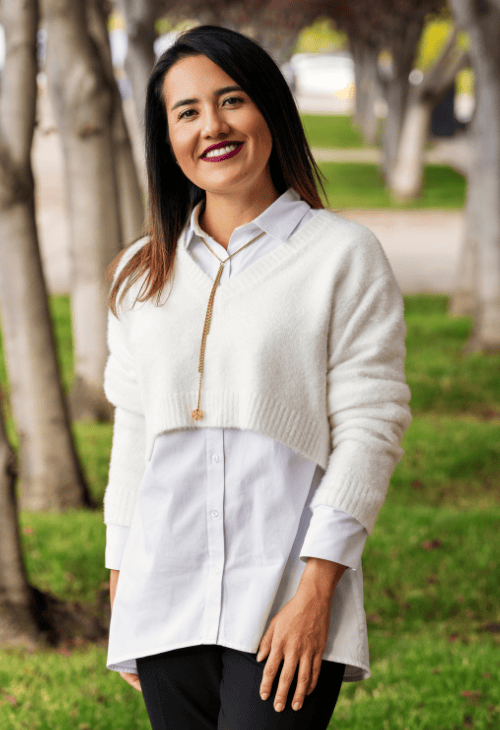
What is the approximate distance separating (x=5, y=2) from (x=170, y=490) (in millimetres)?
3812

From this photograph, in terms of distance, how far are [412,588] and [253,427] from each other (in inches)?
126

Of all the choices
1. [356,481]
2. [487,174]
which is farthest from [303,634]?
[487,174]

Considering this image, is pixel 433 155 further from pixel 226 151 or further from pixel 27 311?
pixel 226 151

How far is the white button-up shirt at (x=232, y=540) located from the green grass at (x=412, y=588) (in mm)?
1578

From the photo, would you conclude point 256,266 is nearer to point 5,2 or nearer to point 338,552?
point 338,552

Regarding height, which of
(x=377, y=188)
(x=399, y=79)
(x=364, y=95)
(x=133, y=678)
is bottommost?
(x=377, y=188)

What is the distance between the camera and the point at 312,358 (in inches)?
69.7

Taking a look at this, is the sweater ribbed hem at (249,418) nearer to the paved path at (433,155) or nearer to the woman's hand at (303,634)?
the woman's hand at (303,634)

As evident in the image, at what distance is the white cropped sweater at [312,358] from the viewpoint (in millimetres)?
1745

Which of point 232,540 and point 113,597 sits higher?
point 232,540

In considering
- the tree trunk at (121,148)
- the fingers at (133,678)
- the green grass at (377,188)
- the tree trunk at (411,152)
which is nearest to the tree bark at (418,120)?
the tree trunk at (411,152)

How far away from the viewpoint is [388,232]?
60.9 feet

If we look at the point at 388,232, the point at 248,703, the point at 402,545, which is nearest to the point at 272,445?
the point at 248,703

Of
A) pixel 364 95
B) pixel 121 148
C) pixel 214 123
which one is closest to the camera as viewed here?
pixel 214 123
